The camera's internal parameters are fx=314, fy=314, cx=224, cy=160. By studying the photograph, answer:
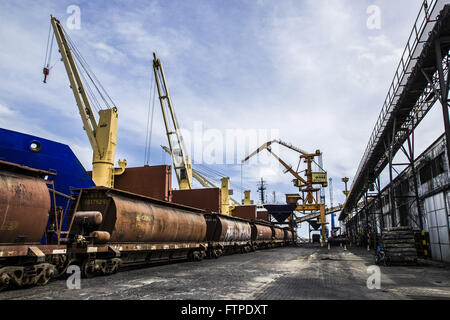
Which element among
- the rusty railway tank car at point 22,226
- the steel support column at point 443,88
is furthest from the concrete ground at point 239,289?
the steel support column at point 443,88

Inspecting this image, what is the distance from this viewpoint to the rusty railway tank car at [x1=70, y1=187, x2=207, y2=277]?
33.0 ft

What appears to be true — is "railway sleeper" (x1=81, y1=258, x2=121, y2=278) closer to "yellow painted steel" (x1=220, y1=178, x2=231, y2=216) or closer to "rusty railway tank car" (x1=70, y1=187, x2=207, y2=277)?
"rusty railway tank car" (x1=70, y1=187, x2=207, y2=277)

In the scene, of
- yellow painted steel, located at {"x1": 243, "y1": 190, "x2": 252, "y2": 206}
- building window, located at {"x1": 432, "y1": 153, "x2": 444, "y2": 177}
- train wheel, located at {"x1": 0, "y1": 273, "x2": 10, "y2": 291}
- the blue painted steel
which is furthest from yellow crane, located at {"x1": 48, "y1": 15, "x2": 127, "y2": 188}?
yellow painted steel, located at {"x1": 243, "y1": 190, "x2": 252, "y2": 206}

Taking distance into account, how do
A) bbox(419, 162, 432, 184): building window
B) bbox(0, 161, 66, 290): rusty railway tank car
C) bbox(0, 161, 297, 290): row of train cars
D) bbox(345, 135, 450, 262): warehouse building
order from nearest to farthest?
bbox(0, 161, 66, 290): rusty railway tank car → bbox(0, 161, 297, 290): row of train cars → bbox(345, 135, 450, 262): warehouse building → bbox(419, 162, 432, 184): building window

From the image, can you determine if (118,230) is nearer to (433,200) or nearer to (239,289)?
(239,289)

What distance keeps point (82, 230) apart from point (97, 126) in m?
8.92

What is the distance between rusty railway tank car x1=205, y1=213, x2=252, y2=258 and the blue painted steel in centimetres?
941

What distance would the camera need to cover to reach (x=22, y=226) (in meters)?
7.78

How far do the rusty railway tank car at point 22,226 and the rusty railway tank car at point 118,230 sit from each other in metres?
1.54
